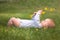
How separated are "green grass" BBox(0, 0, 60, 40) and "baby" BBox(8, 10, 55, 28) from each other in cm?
2

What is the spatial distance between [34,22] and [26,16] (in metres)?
0.07

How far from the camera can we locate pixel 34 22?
1177 mm

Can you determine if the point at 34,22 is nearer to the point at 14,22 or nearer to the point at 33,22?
the point at 33,22

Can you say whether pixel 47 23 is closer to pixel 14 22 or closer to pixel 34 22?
pixel 34 22

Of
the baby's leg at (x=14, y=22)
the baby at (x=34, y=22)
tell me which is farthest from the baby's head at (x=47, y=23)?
the baby's leg at (x=14, y=22)

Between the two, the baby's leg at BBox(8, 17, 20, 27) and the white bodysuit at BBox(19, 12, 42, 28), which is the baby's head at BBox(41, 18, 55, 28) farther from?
the baby's leg at BBox(8, 17, 20, 27)

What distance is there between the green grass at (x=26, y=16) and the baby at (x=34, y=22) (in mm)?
24

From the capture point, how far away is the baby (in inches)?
45.9

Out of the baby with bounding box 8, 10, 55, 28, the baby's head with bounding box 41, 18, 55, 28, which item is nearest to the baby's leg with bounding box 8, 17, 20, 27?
the baby with bounding box 8, 10, 55, 28

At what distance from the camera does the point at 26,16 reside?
3.86ft

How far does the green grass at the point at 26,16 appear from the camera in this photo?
1.14 m

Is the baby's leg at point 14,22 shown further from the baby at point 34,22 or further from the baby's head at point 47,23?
the baby's head at point 47,23

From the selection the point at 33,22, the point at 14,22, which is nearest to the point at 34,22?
the point at 33,22

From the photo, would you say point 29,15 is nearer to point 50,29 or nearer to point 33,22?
point 33,22
